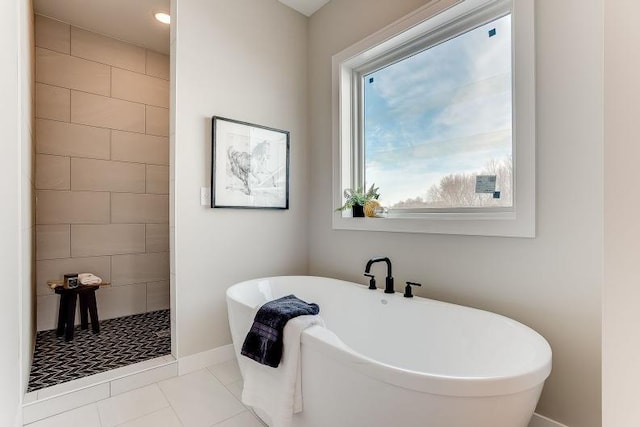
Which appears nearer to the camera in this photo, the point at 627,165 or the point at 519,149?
the point at 627,165

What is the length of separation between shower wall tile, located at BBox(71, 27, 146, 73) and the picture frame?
63.8 inches

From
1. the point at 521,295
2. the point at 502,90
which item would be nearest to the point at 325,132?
the point at 502,90

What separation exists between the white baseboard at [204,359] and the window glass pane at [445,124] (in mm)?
1676

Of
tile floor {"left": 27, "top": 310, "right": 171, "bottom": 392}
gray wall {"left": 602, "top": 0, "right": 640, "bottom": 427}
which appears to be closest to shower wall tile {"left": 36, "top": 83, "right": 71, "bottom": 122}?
tile floor {"left": 27, "top": 310, "right": 171, "bottom": 392}

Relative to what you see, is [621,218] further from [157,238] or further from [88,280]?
[157,238]

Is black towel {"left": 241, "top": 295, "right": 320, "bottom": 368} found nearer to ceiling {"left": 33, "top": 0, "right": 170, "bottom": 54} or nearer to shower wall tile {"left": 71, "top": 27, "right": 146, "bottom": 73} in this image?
ceiling {"left": 33, "top": 0, "right": 170, "bottom": 54}

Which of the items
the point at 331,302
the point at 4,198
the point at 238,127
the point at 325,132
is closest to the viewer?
the point at 4,198

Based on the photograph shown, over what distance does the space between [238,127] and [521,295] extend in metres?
2.13

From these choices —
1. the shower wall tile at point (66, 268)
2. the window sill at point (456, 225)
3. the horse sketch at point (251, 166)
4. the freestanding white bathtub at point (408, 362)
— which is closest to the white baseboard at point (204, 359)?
the freestanding white bathtub at point (408, 362)

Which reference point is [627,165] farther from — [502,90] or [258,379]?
[502,90]

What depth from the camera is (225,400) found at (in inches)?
73.6

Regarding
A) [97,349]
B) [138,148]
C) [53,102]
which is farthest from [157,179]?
[97,349]

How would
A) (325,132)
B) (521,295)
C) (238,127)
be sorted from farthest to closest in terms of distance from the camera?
(325,132)
(238,127)
(521,295)

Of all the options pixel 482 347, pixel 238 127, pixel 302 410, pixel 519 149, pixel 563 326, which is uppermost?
pixel 238 127
